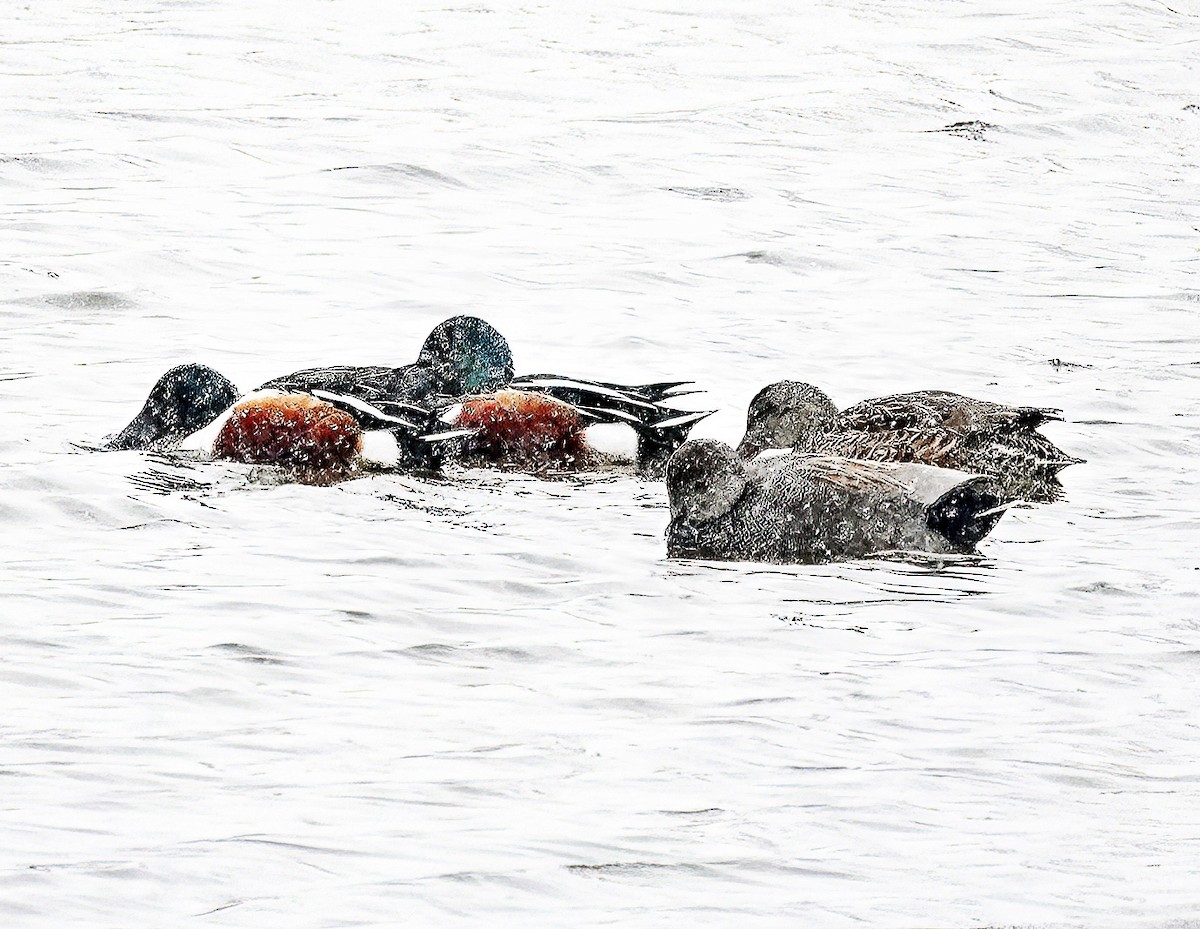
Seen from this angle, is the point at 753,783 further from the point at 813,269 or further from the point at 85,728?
the point at 813,269

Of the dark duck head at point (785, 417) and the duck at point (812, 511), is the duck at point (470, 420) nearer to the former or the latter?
the dark duck head at point (785, 417)

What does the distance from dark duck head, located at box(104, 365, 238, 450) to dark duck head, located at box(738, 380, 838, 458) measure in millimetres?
2334

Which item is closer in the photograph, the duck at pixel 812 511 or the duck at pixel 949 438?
the duck at pixel 812 511

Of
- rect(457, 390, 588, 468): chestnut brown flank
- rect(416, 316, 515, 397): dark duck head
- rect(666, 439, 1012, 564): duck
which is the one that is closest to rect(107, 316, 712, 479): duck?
rect(457, 390, 588, 468): chestnut brown flank

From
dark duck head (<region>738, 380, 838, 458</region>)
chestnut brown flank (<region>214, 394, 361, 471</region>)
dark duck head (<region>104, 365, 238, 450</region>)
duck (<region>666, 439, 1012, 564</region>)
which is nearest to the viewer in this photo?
duck (<region>666, 439, 1012, 564</region>)

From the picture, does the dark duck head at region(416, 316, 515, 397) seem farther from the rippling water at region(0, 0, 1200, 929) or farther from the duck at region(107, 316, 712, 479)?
the rippling water at region(0, 0, 1200, 929)

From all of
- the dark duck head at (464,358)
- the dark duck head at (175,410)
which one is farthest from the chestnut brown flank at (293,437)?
the dark duck head at (464,358)

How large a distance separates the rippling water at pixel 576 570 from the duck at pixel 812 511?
0.13m

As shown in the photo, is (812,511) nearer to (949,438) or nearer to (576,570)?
(576,570)

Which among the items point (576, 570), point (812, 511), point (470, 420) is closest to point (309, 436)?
point (470, 420)

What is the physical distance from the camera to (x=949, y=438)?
9023 mm

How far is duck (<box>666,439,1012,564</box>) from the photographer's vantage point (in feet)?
25.5

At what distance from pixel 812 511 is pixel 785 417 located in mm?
1777

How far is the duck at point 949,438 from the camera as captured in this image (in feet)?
29.3
